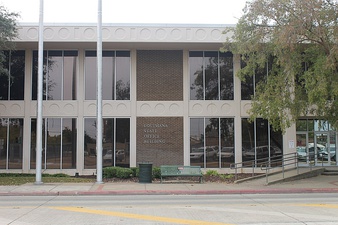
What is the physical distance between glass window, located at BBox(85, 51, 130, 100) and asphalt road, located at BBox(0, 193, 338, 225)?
35.8 feet

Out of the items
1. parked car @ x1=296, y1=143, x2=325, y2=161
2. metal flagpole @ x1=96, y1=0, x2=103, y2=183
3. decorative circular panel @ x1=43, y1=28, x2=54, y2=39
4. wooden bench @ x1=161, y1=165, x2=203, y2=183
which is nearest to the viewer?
metal flagpole @ x1=96, y1=0, x2=103, y2=183

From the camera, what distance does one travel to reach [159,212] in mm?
10484

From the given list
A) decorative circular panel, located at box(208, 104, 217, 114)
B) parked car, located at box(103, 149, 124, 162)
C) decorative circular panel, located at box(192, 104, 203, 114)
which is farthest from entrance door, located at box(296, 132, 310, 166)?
parked car, located at box(103, 149, 124, 162)

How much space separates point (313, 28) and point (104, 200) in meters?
11.9

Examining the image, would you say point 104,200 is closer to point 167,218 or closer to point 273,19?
point 167,218

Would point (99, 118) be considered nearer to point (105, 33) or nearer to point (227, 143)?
point (105, 33)

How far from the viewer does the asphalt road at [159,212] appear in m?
9.05

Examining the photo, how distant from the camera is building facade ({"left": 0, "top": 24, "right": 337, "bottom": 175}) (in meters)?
23.2

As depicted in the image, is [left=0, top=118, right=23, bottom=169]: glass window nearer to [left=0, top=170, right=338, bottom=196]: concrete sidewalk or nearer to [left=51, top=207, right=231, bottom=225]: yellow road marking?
[left=0, top=170, right=338, bottom=196]: concrete sidewalk

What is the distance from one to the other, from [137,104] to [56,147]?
5.73 m

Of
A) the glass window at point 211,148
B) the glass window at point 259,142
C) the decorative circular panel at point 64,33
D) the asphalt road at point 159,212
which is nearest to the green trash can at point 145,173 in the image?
the asphalt road at point 159,212

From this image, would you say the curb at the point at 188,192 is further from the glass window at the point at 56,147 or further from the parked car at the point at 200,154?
the glass window at the point at 56,147

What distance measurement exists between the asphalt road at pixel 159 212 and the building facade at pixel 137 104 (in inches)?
380

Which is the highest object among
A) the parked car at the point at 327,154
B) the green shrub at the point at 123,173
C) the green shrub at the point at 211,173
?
the parked car at the point at 327,154
